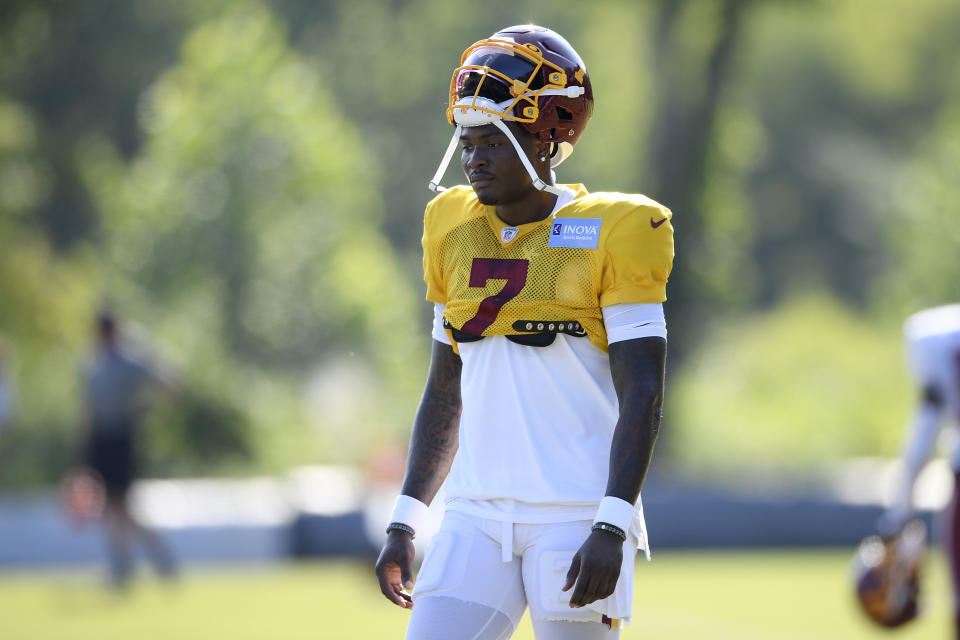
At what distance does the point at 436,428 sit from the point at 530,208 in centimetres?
66

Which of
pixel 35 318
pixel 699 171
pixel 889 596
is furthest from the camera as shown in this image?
pixel 699 171

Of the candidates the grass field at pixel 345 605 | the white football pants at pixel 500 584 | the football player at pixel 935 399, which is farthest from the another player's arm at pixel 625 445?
the grass field at pixel 345 605

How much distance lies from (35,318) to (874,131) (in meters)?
39.3

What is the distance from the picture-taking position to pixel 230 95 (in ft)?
88.5

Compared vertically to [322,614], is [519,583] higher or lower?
higher

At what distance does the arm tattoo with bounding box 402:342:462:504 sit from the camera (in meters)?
4.40

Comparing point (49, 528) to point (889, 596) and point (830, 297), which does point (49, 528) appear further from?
point (830, 297)

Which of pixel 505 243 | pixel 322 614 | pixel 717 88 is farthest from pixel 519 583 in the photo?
pixel 717 88

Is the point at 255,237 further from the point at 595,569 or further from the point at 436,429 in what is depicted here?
the point at 595,569

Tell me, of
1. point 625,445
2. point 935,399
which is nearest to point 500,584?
point 625,445

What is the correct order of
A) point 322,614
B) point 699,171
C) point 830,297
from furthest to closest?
point 830,297, point 699,171, point 322,614

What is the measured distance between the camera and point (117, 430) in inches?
531

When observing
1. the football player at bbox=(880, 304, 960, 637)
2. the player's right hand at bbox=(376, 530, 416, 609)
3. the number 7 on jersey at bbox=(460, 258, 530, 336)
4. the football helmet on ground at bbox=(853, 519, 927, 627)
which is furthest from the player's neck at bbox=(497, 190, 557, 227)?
the football helmet on ground at bbox=(853, 519, 927, 627)

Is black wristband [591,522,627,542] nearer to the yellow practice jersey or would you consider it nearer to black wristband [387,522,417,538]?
the yellow practice jersey
